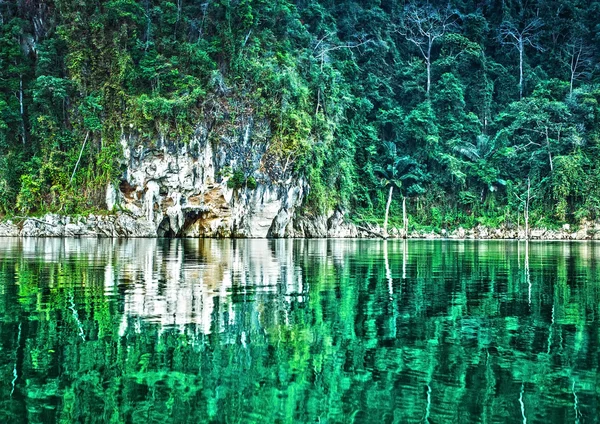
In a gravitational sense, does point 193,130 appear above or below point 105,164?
above

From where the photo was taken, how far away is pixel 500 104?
60.8m

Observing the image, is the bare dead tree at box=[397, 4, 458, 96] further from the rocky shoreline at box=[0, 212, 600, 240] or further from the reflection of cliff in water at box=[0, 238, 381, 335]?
the reflection of cliff in water at box=[0, 238, 381, 335]

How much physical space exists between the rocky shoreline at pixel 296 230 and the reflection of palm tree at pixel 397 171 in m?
4.45

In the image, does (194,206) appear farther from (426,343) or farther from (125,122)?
(426,343)

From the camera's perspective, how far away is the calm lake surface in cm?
475

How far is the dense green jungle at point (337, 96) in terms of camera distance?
40.6m

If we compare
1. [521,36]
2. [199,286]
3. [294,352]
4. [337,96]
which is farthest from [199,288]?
[521,36]

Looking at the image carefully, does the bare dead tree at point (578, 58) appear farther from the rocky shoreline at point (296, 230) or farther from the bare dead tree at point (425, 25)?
the rocky shoreline at point (296, 230)

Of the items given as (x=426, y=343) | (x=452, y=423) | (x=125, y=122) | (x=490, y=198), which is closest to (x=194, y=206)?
(x=125, y=122)

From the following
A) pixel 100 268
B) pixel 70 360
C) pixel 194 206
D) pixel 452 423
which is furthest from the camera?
pixel 194 206

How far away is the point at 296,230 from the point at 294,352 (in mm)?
38435

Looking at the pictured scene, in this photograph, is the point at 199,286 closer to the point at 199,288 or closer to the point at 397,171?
the point at 199,288

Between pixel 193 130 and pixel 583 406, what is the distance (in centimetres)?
3723

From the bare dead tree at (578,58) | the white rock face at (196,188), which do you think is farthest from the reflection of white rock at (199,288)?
the bare dead tree at (578,58)
